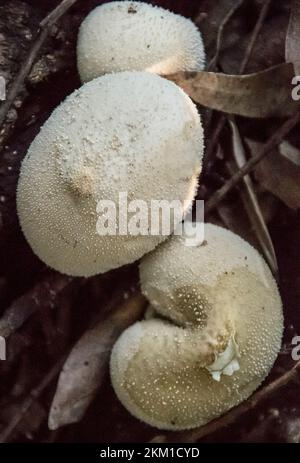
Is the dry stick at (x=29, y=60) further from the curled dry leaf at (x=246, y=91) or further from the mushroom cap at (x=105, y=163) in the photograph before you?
the curled dry leaf at (x=246, y=91)

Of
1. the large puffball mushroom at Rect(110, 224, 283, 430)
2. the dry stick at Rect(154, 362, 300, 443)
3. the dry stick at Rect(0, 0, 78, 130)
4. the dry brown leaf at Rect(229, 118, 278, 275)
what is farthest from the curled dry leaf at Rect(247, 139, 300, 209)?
the dry stick at Rect(0, 0, 78, 130)

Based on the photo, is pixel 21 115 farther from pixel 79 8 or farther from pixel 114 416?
pixel 114 416

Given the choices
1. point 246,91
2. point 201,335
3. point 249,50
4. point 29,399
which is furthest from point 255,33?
point 29,399

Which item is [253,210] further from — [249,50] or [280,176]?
[249,50]

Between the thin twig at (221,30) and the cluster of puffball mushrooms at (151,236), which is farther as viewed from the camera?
the thin twig at (221,30)

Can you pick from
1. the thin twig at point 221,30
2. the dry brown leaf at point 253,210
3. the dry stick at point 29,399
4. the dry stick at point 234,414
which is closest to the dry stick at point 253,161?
the dry brown leaf at point 253,210
